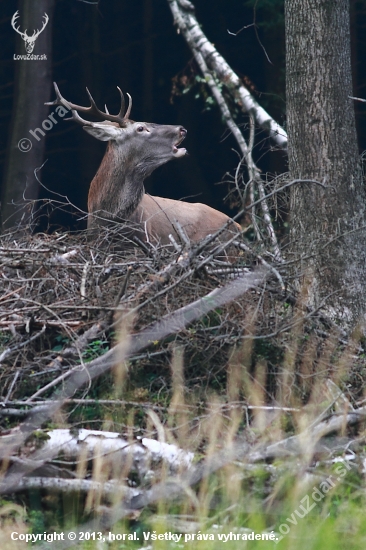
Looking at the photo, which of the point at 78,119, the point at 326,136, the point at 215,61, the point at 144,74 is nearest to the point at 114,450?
the point at 326,136

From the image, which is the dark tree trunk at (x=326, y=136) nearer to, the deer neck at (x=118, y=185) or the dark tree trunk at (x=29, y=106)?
the deer neck at (x=118, y=185)

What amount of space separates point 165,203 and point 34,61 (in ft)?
8.82

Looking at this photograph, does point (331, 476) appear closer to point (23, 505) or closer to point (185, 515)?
point (185, 515)

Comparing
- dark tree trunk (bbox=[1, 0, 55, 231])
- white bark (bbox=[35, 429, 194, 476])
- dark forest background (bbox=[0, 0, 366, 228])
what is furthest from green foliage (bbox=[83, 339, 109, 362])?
dark forest background (bbox=[0, 0, 366, 228])

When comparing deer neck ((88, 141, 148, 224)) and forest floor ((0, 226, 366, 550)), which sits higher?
deer neck ((88, 141, 148, 224))

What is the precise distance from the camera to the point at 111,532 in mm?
3482

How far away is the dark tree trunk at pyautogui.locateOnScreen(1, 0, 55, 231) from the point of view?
9.99 meters

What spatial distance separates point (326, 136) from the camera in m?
6.19

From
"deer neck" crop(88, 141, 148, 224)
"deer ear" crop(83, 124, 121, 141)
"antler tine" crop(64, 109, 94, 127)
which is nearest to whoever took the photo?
"antler tine" crop(64, 109, 94, 127)

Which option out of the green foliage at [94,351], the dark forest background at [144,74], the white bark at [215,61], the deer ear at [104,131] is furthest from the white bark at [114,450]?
the dark forest background at [144,74]

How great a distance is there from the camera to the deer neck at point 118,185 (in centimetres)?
813

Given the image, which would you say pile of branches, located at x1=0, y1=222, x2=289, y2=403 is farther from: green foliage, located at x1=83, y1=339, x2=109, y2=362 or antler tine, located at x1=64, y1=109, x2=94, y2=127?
antler tine, located at x1=64, y1=109, x2=94, y2=127

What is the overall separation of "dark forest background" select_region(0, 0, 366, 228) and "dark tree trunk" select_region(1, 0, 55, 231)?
142cm

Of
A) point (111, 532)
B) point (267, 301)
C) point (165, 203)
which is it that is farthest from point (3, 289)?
point (165, 203)
